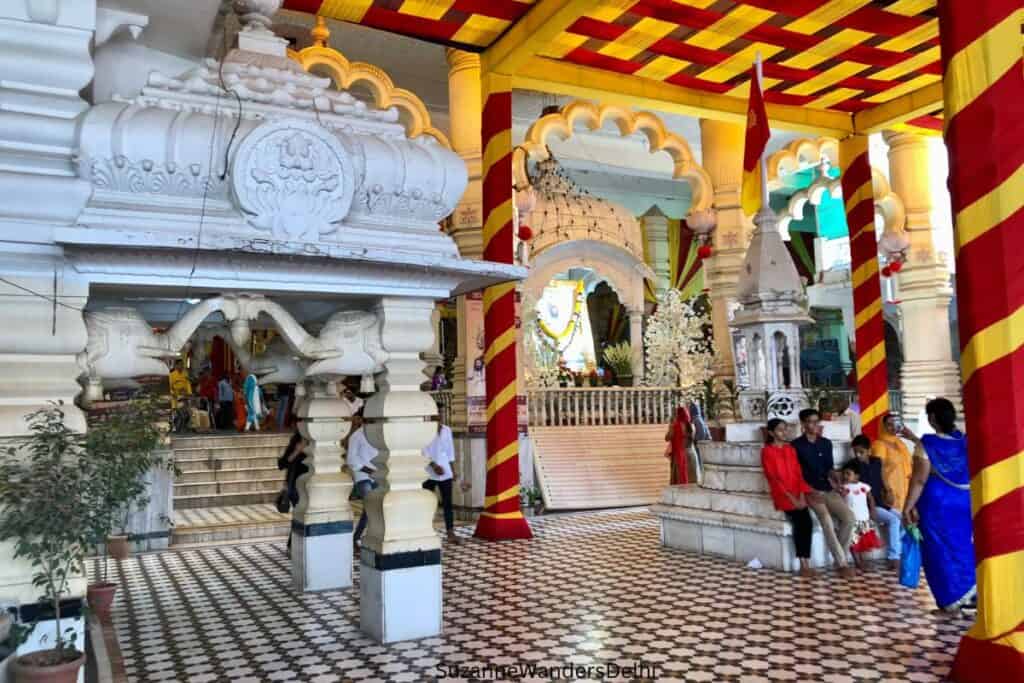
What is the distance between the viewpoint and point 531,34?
725 centimetres

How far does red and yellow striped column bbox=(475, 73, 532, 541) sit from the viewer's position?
786 centimetres

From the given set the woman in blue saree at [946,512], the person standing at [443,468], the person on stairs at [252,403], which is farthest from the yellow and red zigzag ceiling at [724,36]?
the person on stairs at [252,403]

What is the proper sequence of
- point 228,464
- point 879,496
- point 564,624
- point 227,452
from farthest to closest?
point 227,452
point 228,464
point 879,496
point 564,624

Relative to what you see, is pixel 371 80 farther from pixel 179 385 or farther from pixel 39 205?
pixel 179 385

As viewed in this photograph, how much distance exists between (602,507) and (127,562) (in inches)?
220

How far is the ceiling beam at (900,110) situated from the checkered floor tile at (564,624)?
586 centimetres

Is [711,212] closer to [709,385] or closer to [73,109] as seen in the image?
[709,385]

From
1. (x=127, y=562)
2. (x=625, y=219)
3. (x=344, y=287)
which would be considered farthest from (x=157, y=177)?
(x=625, y=219)

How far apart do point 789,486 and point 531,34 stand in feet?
14.8

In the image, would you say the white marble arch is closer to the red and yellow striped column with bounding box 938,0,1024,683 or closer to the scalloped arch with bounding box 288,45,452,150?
the scalloped arch with bounding box 288,45,452,150

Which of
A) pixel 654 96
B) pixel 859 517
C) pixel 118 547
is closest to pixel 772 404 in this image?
pixel 859 517

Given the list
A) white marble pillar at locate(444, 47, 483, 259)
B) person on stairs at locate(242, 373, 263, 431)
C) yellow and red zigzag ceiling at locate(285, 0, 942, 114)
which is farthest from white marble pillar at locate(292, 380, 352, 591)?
person on stairs at locate(242, 373, 263, 431)

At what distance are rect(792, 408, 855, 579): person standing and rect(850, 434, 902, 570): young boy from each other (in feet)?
1.24

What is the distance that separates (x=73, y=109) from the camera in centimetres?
351
